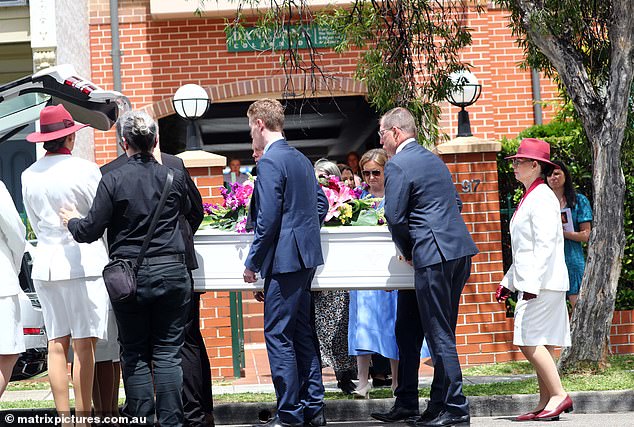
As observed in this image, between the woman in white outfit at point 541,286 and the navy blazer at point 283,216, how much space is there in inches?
57.6

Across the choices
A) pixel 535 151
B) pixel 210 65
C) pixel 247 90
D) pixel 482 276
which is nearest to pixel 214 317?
pixel 482 276

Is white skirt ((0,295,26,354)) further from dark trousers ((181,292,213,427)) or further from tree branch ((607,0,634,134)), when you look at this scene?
tree branch ((607,0,634,134))

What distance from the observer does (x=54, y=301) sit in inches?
262

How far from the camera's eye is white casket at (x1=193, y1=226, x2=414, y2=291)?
24.4 ft

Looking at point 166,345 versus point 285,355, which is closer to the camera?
point 166,345

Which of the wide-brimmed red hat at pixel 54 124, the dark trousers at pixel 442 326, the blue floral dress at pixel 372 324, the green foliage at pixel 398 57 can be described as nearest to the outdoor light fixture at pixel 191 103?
the green foliage at pixel 398 57

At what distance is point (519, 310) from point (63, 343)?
126 inches

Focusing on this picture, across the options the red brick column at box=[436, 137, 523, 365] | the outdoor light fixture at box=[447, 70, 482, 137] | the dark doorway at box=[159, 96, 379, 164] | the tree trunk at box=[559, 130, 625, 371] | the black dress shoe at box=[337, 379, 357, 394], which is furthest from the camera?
the dark doorway at box=[159, 96, 379, 164]

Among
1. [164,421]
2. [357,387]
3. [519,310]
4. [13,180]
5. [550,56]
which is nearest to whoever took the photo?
[164,421]

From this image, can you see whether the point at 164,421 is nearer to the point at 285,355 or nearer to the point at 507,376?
the point at 285,355

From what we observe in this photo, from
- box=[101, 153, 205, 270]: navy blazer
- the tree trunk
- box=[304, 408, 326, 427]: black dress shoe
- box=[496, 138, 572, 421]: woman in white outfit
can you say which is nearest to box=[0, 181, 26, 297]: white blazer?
box=[101, 153, 205, 270]: navy blazer

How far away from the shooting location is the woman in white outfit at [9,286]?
6.65m

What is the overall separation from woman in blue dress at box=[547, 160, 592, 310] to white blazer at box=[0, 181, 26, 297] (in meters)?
5.16

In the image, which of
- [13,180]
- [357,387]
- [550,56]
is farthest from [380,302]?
[13,180]
